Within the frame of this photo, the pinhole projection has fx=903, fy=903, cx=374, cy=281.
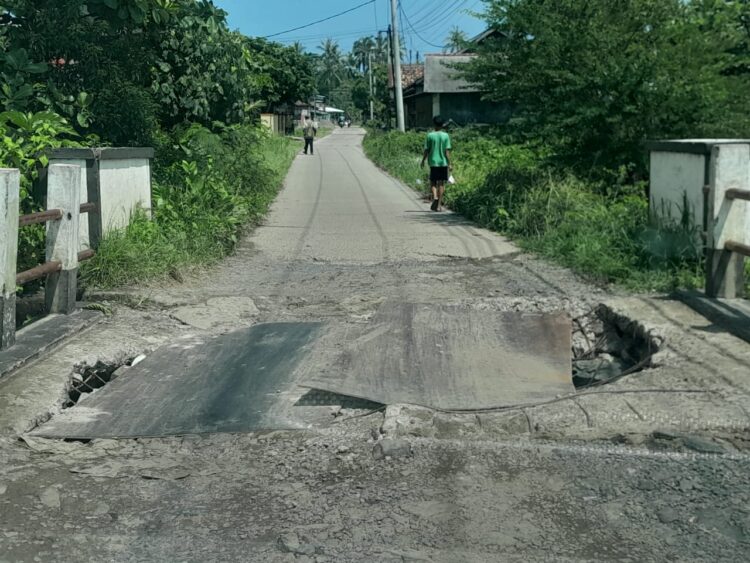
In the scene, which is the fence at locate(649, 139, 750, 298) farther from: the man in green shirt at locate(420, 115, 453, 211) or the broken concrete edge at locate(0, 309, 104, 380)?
the man in green shirt at locate(420, 115, 453, 211)

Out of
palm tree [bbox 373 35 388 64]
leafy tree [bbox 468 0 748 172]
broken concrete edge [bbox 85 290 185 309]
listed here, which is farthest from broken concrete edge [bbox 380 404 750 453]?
palm tree [bbox 373 35 388 64]

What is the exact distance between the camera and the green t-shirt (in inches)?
661

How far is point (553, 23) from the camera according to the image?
45.4 feet

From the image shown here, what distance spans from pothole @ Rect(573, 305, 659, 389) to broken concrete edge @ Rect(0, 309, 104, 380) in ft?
12.5

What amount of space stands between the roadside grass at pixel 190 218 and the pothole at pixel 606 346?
4057mm

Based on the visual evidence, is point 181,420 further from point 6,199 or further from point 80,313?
point 80,313

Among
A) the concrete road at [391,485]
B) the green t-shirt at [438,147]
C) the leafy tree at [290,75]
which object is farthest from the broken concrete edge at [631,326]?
the leafy tree at [290,75]

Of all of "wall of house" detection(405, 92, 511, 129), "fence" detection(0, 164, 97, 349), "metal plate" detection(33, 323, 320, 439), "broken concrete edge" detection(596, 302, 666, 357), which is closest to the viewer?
"metal plate" detection(33, 323, 320, 439)

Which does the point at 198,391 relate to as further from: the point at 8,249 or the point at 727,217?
the point at 727,217

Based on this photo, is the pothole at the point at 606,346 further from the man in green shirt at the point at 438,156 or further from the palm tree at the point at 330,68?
the palm tree at the point at 330,68

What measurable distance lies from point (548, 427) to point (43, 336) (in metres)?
3.80

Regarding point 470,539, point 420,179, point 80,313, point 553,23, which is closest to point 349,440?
point 470,539

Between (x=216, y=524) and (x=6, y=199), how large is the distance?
3.24 m

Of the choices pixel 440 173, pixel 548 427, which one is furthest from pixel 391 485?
pixel 440 173
